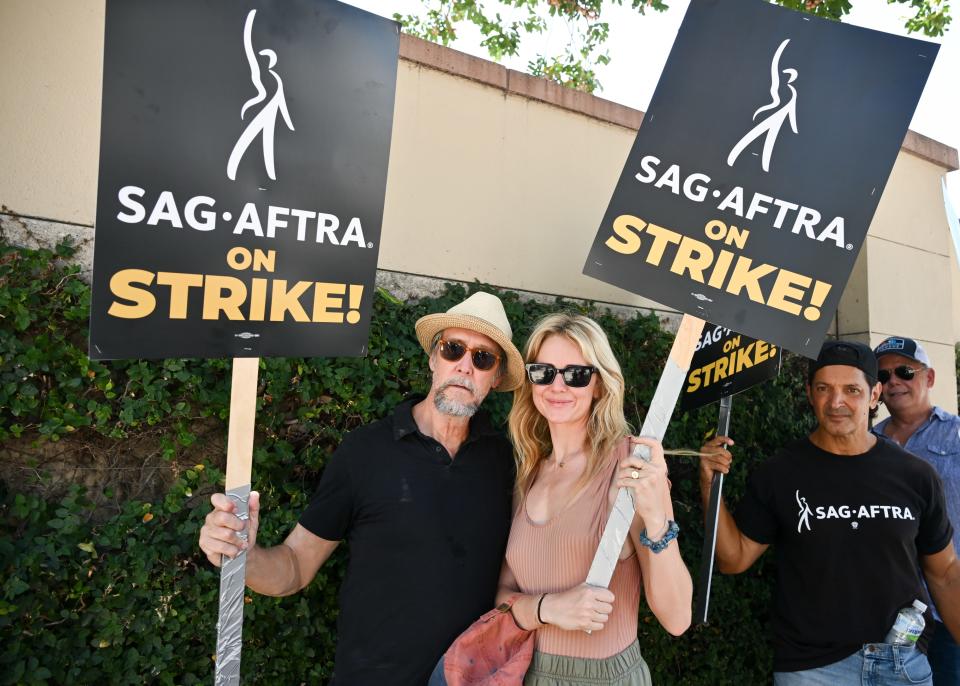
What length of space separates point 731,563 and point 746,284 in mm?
1616

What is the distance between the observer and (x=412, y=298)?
349 centimetres

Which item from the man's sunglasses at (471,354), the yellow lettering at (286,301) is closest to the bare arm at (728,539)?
the man's sunglasses at (471,354)

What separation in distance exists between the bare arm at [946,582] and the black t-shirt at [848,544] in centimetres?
5

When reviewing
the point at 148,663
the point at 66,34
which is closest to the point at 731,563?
the point at 148,663

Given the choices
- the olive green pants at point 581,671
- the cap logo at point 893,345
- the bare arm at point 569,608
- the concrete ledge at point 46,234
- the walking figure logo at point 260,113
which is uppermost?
the walking figure logo at point 260,113

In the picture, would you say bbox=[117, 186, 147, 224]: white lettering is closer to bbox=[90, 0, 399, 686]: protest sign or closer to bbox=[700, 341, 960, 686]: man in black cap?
bbox=[90, 0, 399, 686]: protest sign

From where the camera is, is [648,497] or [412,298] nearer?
[648,497]

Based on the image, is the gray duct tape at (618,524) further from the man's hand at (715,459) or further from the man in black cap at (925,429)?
the man in black cap at (925,429)

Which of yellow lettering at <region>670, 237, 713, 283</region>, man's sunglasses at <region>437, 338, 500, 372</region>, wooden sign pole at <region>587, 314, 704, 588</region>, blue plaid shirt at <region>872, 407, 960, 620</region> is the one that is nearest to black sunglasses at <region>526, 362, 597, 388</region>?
man's sunglasses at <region>437, 338, 500, 372</region>

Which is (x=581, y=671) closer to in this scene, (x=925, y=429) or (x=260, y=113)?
(x=260, y=113)

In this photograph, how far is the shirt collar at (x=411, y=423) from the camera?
2389mm

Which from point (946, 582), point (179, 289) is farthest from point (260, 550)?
point (946, 582)

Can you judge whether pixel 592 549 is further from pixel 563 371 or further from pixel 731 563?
pixel 731 563

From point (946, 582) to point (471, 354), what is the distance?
7.38ft
